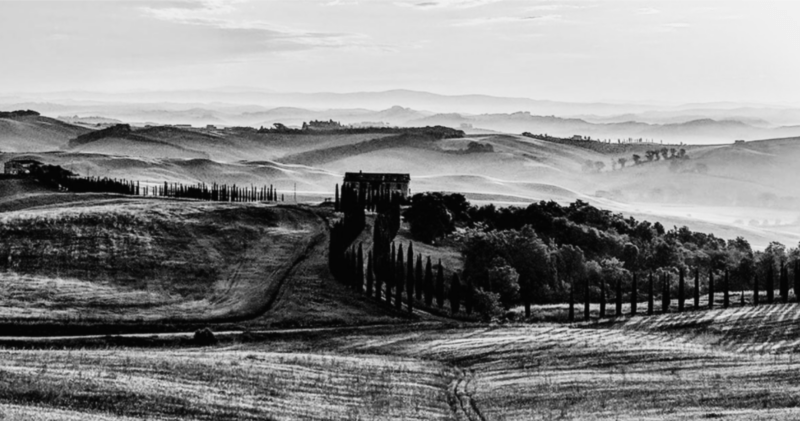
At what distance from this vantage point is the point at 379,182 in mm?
164500

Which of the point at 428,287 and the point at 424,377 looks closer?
the point at 424,377

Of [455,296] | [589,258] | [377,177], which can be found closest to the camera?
[455,296]

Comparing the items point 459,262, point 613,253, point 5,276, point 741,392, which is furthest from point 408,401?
point 613,253

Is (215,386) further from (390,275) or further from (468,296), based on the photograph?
(468,296)

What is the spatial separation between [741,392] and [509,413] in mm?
9481

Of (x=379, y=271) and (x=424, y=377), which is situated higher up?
(x=379, y=271)

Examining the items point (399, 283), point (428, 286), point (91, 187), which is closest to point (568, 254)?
point (428, 286)

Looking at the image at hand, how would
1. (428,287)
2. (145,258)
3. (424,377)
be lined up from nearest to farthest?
(424,377)
(428,287)
(145,258)

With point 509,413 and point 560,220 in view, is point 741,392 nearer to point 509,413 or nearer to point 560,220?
point 509,413

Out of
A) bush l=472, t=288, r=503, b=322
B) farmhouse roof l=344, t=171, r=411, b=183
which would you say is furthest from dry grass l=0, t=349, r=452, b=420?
farmhouse roof l=344, t=171, r=411, b=183

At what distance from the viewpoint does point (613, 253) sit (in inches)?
5399

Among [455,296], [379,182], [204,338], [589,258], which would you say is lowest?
[589,258]

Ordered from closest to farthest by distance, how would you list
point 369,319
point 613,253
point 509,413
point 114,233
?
point 509,413 < point 369,319 < point 114,233 < point 613,253

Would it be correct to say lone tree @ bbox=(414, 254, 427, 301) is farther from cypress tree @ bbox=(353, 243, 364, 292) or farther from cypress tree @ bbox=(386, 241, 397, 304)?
cypress tree @ bbox=(353, 243, 364, 292)
